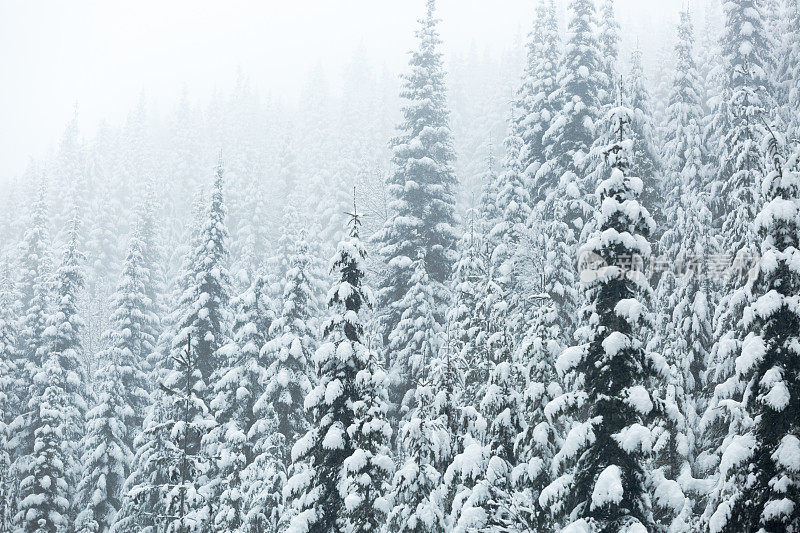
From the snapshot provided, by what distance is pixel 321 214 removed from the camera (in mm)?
52531

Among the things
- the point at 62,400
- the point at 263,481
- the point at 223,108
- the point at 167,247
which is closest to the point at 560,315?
the point at 263,481

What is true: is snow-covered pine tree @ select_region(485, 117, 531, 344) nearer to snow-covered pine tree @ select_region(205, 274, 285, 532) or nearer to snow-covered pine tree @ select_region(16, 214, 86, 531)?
snow-covered pine tree @ select_region(205, 274, 285, 532)

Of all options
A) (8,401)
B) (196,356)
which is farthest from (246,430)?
(8,401)

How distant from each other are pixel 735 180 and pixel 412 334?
1231 centimetres

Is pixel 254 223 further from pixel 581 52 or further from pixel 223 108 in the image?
pixel 223 108

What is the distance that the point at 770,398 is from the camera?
11.1 metres

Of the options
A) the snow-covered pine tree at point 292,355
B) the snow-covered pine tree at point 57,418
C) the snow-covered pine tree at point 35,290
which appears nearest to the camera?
the snow-covered pine tree at point 292,355

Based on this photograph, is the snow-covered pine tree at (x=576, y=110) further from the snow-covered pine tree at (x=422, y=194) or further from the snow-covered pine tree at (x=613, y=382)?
the snow-covered pine tree at (x=613, y=382)

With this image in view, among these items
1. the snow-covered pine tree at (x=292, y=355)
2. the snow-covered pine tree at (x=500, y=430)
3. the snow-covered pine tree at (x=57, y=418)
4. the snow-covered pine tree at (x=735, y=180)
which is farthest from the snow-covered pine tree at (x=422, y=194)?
the snow-covered pine tree at (x=57, y=418)

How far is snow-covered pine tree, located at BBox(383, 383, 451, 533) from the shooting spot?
1466cm

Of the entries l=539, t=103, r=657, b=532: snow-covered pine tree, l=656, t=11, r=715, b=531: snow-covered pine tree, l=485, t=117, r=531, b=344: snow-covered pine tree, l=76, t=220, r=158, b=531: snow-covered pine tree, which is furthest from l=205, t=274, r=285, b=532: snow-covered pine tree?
l=656, t=11, r=715, b=531: snow-covered pine tree

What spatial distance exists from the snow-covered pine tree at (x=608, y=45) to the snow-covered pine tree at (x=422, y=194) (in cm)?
740

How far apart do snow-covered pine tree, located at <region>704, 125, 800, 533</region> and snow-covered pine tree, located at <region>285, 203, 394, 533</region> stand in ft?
23.3

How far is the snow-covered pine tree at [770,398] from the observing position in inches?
425
